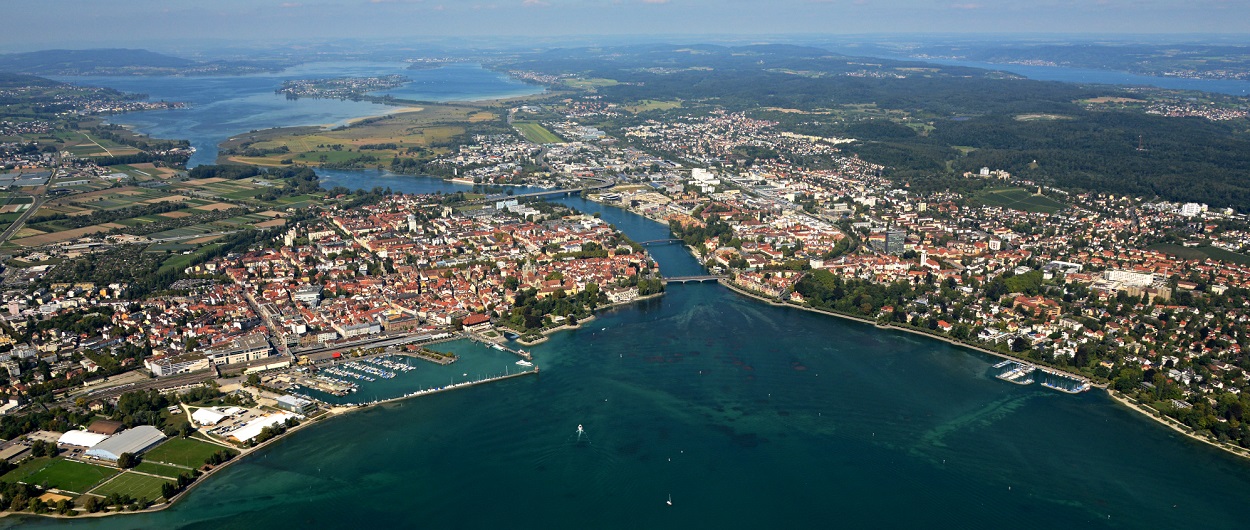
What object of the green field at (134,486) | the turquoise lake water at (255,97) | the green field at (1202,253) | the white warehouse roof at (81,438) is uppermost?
the turquoise lake water at (255,97)

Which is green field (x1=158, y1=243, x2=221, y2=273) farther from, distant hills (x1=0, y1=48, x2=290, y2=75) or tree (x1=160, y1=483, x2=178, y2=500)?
distant hills (x1=0, y1=48, x2=290, y2=75)

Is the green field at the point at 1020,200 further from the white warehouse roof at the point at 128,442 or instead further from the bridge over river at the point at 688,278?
the white warehouse roof at the point at 128,442

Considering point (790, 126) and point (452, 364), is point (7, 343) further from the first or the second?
point (790, 126)

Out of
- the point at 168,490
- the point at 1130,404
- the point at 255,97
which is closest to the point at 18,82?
the point at 255,97

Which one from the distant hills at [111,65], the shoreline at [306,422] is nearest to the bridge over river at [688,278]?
the shoreline at [306,422]

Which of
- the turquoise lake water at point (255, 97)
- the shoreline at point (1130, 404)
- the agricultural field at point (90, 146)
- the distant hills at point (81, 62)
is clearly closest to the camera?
the shoreline at point (1130, 404)

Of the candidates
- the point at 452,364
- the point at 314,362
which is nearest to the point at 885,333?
the point at 452,364
